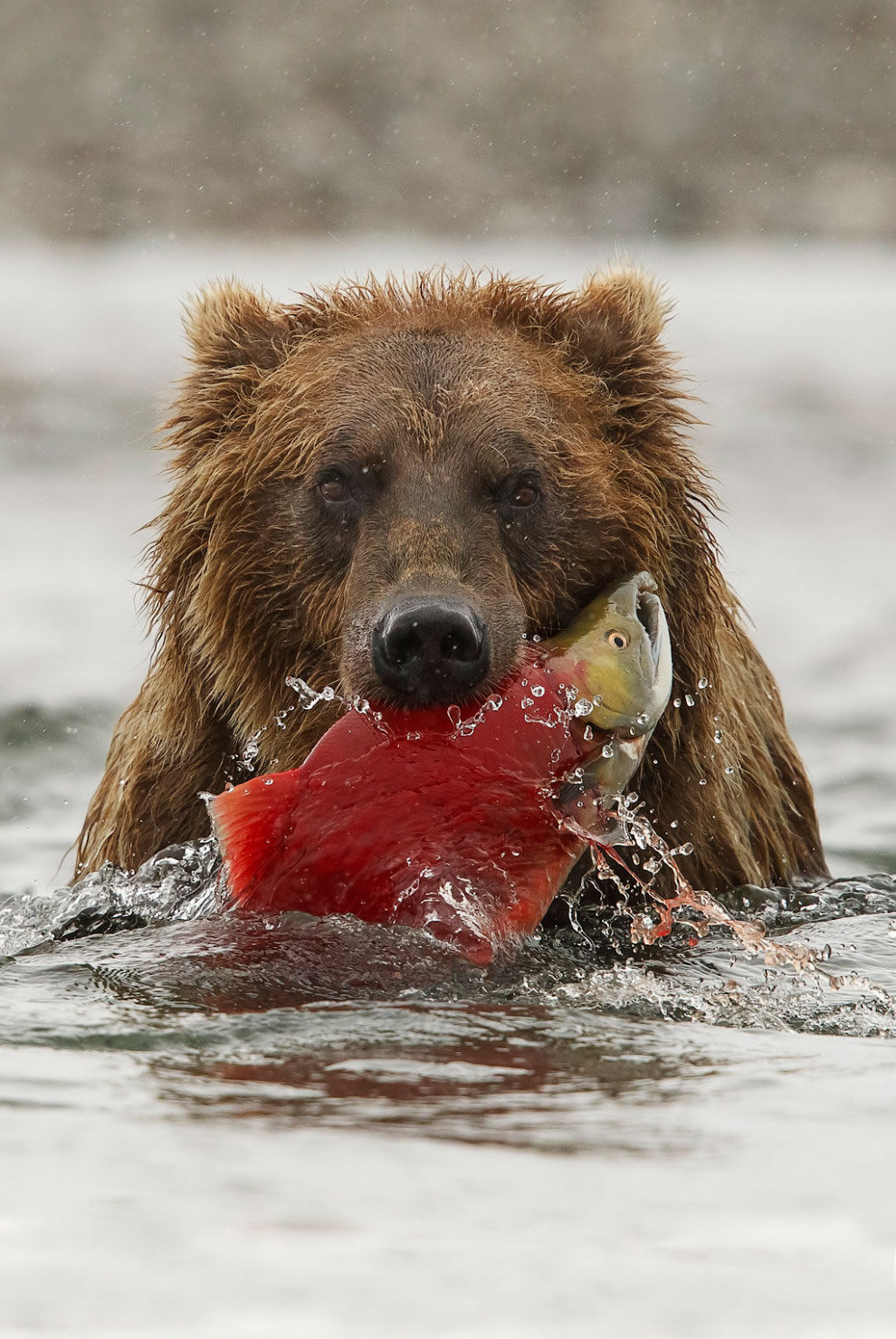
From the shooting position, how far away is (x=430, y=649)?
448 centimetres

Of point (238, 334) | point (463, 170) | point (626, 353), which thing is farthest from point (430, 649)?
point (463, 170)

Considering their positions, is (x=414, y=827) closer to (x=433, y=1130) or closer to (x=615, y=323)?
(x=433, y=1130)

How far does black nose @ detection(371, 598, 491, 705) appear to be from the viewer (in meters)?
4.45

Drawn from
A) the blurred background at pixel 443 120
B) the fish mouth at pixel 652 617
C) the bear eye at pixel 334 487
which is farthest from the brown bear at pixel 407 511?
the blurred background at pixel 443 120

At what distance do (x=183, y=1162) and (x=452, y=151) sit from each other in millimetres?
15540

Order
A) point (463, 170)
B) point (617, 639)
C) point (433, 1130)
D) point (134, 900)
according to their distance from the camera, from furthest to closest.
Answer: point (463, 170), point (134, 900), point (617, 639), point (433, 1130)

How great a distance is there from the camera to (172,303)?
15961 mm

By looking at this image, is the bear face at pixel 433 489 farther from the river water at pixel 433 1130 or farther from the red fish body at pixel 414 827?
the river water at pixel 433 1130

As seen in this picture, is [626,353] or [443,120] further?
[443,120]

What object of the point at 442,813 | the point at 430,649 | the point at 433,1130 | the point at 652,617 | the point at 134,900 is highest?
the point at 652,617

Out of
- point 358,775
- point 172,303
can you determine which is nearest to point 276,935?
point 358,775

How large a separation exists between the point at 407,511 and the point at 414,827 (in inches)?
32.6

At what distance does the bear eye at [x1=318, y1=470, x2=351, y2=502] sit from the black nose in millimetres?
622

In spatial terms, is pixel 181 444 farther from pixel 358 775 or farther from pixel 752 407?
pixel 752 407
